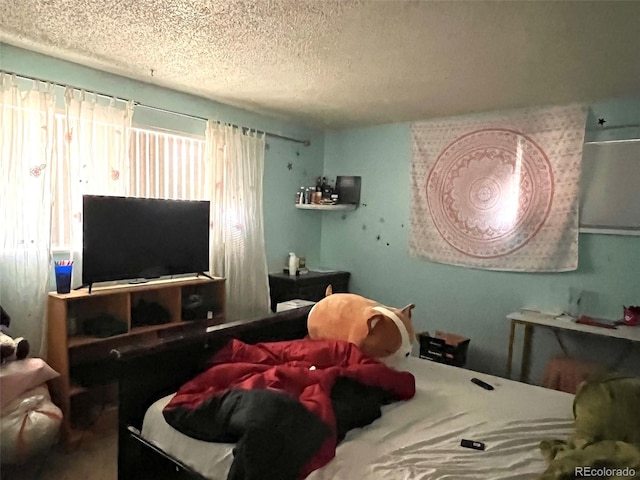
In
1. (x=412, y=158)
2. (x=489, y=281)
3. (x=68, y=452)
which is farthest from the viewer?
(x=412, y=158)

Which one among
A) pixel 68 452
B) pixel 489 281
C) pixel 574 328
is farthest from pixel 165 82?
pixel 574 328

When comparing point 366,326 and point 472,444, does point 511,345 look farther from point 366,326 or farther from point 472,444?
point 472,444

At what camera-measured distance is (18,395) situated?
7.29 feet

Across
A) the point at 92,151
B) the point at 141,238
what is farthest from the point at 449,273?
the point at 92,151

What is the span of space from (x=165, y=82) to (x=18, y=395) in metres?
2.10

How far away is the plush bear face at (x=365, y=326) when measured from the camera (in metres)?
2.27

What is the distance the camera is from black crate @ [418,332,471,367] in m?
3.42

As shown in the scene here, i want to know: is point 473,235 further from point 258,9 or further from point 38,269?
point 38,269

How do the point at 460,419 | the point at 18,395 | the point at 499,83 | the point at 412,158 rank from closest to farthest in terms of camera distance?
the point at 460,419, the point at 18,395, the point at 499,83, the point at 412,158

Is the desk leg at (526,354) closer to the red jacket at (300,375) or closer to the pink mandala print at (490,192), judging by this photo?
the pink mandala print at (490,192)

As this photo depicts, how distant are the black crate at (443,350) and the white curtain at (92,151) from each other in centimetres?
247

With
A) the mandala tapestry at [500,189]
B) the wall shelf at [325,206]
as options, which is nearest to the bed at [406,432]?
the mandala tapestry at [500,189]

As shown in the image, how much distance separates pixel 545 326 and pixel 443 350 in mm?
765
